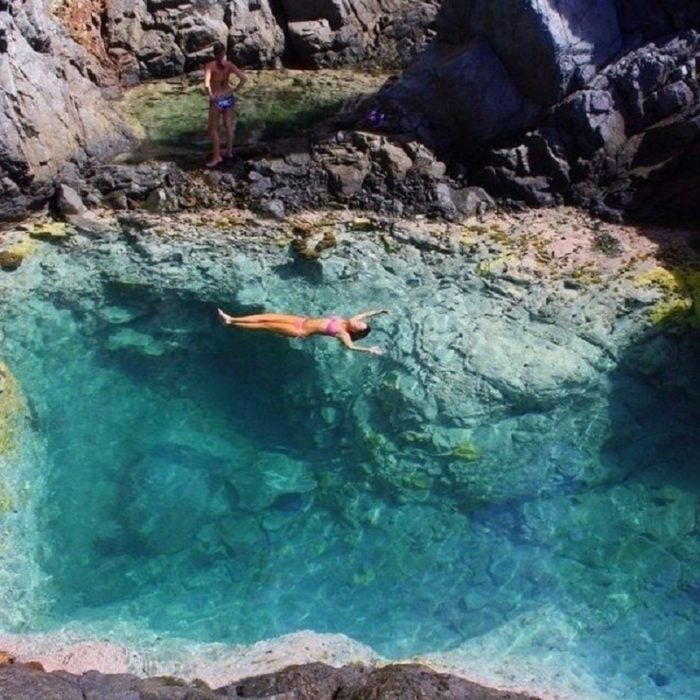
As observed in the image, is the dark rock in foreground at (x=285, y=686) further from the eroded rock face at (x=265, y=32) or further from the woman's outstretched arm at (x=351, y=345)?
the eroded rock face at (x=265, y=32)

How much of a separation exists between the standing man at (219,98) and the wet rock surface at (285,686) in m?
10.2

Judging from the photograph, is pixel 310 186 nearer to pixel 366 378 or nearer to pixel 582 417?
pixel 366 378

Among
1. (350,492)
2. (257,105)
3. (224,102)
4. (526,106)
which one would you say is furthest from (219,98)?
(350,492)

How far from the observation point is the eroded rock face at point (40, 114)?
1506 cm

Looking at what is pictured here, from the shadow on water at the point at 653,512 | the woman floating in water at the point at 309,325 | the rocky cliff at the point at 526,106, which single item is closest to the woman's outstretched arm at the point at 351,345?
the woman floating in water at the point at 309,325

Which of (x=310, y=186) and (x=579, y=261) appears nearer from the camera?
(x=579, y=261)

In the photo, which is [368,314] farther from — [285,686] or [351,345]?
[285,686]

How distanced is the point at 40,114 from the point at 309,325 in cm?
703

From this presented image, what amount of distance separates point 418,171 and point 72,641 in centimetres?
952

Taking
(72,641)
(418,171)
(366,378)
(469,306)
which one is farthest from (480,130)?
(72,641)

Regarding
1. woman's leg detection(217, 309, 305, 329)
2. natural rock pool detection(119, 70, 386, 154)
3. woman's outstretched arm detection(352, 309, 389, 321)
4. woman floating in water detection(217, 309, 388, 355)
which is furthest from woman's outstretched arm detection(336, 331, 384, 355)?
natural rock pool detection(119, 70, 386, 154)

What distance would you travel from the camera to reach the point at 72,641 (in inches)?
355

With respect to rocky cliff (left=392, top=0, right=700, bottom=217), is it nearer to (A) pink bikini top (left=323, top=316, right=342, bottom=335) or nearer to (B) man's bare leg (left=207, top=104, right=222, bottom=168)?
(B) man's bare leg (left=207, top=104, right=222, bottom=168)

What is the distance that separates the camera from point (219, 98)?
1592 cm
